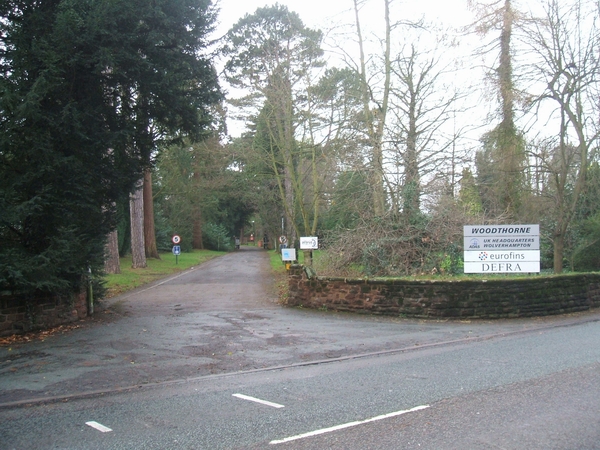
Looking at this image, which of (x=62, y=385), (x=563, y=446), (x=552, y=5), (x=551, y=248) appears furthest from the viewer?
(x=551, y=248)

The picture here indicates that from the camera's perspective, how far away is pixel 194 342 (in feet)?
34.3

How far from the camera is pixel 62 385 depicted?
24.0 feet

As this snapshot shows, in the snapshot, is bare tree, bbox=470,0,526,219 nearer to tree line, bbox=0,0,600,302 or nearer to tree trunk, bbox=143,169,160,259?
tree line, bbox=0,0,600,302

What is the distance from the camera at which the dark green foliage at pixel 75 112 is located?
1059cm

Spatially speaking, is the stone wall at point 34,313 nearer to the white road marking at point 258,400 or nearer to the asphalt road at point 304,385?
the asphalt road at point 304,385

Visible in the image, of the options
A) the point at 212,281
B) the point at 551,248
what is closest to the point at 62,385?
the point at 212,281

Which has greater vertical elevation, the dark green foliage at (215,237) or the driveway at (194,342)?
the dark green foliage at (215,237)

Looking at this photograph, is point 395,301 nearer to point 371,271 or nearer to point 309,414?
point 371,271

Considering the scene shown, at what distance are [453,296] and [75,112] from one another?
966 centimetres

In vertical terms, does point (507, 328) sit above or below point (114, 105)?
below

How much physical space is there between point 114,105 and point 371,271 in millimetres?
8799

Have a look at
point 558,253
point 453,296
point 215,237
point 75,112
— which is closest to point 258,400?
point 75,112

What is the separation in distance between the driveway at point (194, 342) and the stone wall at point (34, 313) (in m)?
0.51

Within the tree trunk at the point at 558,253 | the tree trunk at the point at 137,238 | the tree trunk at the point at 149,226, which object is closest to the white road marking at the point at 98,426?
the tree trunk at the point at 558,253
